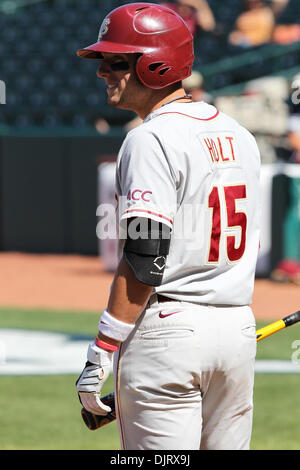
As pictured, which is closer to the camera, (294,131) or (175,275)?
(175,275)

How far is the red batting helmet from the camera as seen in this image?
120 inches

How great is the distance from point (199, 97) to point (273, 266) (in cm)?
251

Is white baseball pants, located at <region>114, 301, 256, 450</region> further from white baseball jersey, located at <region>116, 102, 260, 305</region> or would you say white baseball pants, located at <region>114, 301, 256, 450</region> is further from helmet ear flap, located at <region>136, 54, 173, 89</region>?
helmet ear flap, located at <region>136, 54, 173, 89</region>

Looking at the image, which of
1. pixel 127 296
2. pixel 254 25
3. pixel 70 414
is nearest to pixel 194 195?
pixel 127 296

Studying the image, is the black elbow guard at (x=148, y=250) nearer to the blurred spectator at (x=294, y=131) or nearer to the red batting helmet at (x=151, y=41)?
the red batting helmet at (x=151, y=41)

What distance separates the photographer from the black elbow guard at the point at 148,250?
2.82 m

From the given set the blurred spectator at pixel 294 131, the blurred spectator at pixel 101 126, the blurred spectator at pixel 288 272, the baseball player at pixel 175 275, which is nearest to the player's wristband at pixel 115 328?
the baseball player at pixel 175 275

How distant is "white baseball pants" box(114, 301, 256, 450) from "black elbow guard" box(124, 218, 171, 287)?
14 centimetres

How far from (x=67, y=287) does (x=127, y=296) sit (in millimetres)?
9166

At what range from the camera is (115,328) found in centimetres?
287

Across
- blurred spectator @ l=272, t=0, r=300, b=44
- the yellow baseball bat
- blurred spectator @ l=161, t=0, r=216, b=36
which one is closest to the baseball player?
the yellow baseball bat

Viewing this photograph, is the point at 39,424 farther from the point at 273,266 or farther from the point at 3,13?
the point at 3,13

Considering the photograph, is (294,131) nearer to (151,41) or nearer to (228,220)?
(151,41)

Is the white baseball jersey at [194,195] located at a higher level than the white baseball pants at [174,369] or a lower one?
higher
